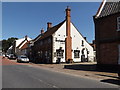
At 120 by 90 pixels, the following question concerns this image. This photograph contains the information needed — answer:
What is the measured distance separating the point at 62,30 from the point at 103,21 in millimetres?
17954

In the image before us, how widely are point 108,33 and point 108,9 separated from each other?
310 cm

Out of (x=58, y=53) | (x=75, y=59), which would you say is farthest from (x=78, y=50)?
(x=58, y=53)

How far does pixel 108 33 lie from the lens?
69.2 ft

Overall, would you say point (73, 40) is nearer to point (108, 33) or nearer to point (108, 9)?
point (108, 9)

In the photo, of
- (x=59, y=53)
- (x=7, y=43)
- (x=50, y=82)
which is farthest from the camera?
(x=7, y=43)

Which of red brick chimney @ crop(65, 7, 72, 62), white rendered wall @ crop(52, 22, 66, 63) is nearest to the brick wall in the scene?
white rendered wall @ crop(52, 22, 66, 63)

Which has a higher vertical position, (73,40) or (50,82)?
(73,40)

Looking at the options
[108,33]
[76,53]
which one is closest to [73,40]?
[76,53]

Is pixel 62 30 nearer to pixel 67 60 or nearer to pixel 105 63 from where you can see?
pixel 67 60

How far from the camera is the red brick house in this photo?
19.9 m

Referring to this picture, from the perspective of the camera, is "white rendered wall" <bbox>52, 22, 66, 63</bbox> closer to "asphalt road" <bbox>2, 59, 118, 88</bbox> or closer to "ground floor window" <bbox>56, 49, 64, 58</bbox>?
"ground floor window" <bbox>56, 49, 64, 58</bbox>

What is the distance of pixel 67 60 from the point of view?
3828 centimetres

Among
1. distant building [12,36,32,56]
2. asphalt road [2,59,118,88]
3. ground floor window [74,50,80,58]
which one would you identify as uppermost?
distant building [12,36,32,56]

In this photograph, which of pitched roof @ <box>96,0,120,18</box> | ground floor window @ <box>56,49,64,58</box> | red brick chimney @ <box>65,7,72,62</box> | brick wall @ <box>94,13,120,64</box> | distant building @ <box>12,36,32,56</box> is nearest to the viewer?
brick wall @ <box>94,13,120,64</box>
